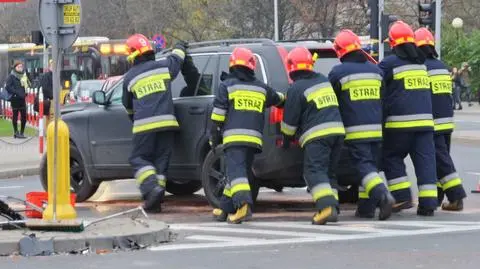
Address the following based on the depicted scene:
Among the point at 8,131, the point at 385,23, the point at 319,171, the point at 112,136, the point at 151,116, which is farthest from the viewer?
the point at 8,131

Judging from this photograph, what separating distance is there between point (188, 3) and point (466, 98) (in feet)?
53.7

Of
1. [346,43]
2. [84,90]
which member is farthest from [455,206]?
[84,90]

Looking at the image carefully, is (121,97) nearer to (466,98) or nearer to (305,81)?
(305,81)

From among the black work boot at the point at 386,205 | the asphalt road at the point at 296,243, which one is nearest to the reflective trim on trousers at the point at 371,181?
the black work boot at the point at 386,205

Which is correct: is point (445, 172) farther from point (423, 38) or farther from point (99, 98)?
point (99, 98)

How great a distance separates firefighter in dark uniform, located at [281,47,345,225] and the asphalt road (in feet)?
1.01

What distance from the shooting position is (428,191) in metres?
10.6

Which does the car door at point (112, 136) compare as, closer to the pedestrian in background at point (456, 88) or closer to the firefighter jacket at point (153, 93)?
the firefighter jacket at point (153, 93)

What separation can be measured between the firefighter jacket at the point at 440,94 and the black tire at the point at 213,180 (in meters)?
2.16

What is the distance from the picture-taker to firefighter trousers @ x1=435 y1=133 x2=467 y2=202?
11094 mm

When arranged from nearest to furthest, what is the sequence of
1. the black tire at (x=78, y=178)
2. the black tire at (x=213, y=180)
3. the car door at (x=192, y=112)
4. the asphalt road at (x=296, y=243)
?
1. the asphalt road at (x=296, y=243)
2. the black tire at (x=213, y=180)
3. the car door at (x=192, y=112)
4. the black tire at (x=78, y=178)

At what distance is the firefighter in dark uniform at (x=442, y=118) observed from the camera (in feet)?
36.1

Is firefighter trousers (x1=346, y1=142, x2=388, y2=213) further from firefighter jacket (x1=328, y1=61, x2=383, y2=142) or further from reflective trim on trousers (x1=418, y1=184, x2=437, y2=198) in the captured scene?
reflective trim on trousers (x1=418, y1=184, x2=437, y2=198)

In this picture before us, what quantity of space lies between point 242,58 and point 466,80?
3267 cm
